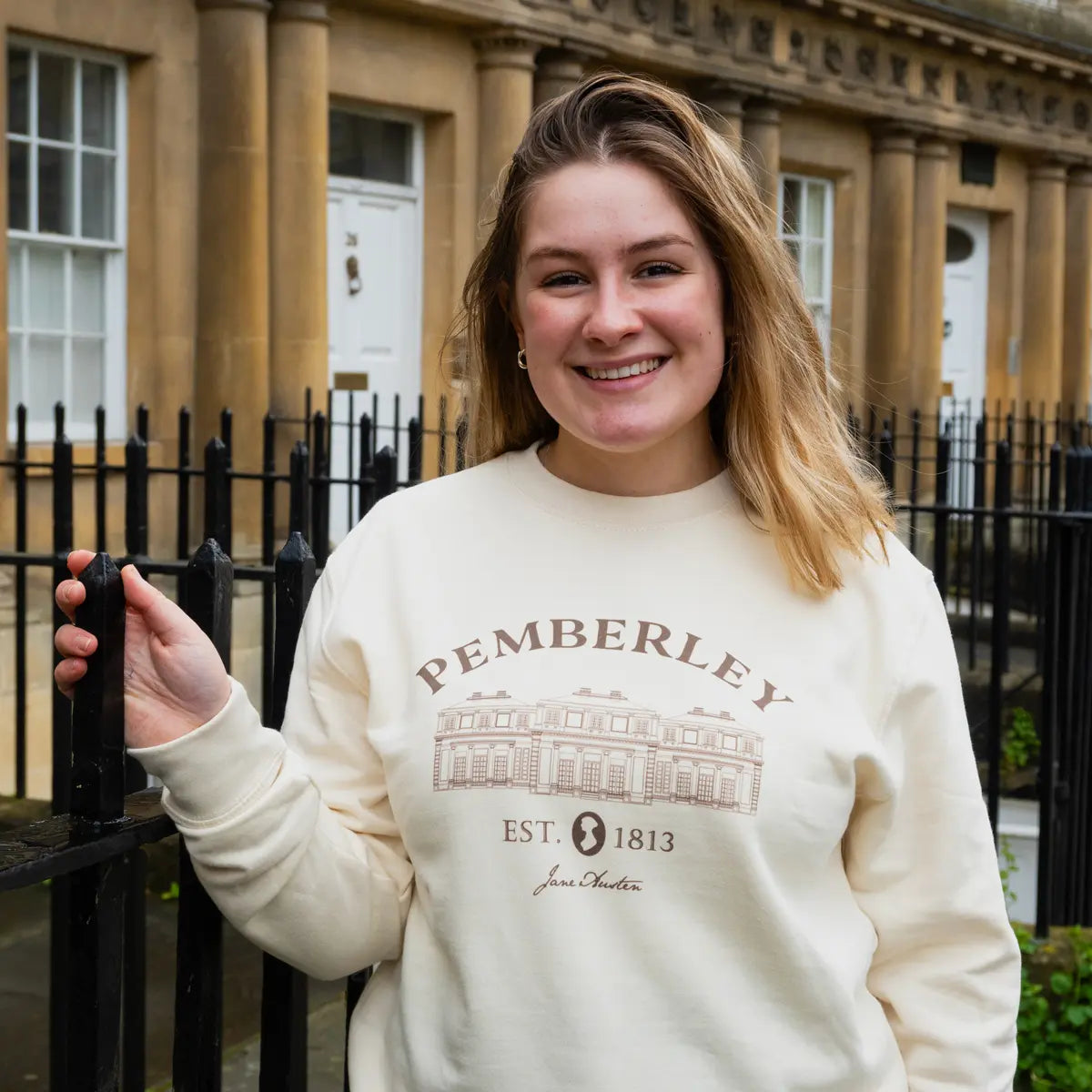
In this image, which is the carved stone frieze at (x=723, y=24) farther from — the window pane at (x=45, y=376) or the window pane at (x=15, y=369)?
the window pane at (x=15, y=369)

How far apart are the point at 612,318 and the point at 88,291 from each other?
23.5 ft

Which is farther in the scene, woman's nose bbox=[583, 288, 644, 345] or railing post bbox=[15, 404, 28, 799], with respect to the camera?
railing post bbox=[15, 404, 28, 799]

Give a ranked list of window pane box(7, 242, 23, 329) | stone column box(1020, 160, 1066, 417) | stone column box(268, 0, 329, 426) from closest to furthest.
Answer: window pane box(7, 242, 23, 329), stone column box(268, 0, 329, 426), stone column box(1020, 160, 1066, 417)

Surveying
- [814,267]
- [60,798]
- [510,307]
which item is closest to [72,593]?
[510,307]

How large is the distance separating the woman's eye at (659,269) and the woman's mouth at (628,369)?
0.10 metres

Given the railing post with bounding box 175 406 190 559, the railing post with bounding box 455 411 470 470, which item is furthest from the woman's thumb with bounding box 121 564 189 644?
the railing post with bounding box 175 406 190 559

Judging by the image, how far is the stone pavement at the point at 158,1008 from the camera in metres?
3.87

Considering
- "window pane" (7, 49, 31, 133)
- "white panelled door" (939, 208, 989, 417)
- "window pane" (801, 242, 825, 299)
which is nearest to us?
"window pane" (7, 49, 31, 133)

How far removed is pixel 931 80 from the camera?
45.5 ft

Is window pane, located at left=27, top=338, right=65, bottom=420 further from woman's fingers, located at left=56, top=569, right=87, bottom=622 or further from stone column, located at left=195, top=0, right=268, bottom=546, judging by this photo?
woman's fingers, located at left=56, top=569, right=87, bottom=622

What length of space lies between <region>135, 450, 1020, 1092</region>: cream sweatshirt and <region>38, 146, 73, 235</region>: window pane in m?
6.86

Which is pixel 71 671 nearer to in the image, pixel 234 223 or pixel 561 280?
pixel 561 280

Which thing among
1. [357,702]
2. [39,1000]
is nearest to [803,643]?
[357,702]

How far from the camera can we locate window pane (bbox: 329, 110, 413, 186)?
9766mm
